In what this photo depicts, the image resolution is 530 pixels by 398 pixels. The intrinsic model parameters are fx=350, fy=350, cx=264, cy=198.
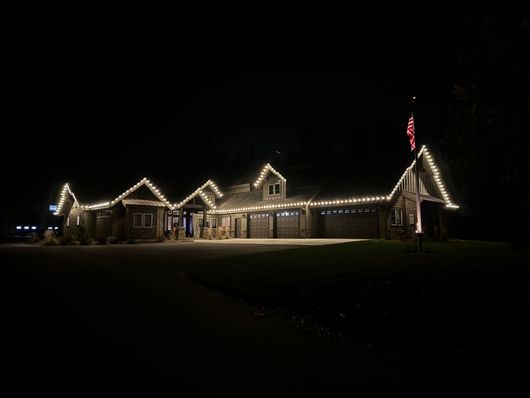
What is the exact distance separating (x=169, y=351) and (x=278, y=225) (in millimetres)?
26892

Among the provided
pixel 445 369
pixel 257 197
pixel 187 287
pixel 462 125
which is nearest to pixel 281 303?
pixel 187 287

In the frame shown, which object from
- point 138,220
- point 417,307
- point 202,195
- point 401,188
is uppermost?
point 202,195

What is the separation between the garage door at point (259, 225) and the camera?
3256 cm

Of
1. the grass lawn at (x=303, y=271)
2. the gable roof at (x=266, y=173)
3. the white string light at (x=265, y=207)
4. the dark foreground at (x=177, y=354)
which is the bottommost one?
the dark foreground at (x=177, y=354)

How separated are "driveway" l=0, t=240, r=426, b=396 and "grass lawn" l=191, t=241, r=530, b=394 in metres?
0.66

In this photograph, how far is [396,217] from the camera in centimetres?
2606

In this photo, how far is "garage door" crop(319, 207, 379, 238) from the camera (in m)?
25.6

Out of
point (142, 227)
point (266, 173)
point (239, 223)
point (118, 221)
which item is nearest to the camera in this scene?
point (118, 221)

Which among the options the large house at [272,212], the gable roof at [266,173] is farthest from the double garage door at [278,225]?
the gable roof at [266,173]

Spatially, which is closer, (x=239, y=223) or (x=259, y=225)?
(x=259, y=225)

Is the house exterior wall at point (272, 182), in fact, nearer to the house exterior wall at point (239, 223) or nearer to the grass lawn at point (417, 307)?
the house exterior wall at point (239, 223)

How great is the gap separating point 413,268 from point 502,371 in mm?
5526

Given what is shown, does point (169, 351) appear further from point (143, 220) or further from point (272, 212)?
point (272, 212)

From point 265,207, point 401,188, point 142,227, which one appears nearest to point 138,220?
point 142,227
